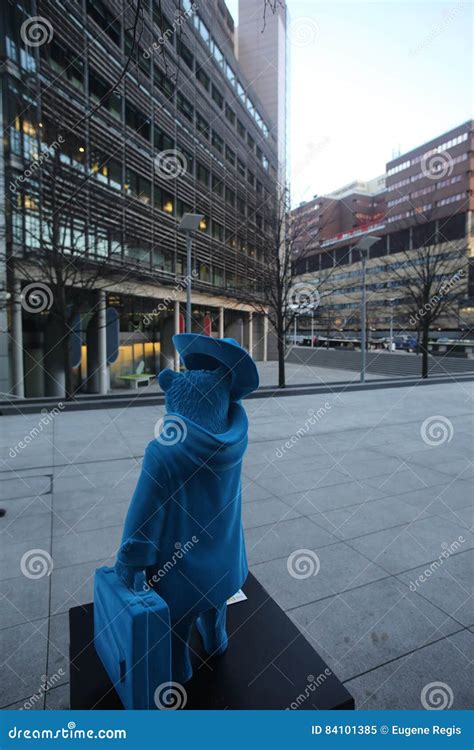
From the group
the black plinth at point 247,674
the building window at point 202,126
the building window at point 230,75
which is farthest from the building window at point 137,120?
the black plinth at point 247,674

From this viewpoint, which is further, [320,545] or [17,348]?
[17,348]

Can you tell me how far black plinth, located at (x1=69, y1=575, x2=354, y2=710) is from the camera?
7.77 ft

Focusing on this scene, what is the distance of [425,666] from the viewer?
2947 millimetres

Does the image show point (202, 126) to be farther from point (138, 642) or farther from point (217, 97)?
point (138, 642)

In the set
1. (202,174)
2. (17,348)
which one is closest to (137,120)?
(202,174)

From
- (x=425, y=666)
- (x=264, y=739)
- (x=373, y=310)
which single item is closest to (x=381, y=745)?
(x=264, y=739)

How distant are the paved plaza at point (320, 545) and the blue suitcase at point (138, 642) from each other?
0.89 meters

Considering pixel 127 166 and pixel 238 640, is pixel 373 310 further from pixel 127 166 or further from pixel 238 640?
pixel 238 640

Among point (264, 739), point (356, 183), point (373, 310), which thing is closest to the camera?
point (264, 739)

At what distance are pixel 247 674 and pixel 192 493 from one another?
128 centimetres

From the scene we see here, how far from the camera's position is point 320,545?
15.4ft

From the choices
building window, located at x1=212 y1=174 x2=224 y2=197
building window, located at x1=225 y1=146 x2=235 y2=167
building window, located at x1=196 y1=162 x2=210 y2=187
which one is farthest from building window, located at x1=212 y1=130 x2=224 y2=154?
building window, located at x1=196 y1=162 x2=210 y2=187

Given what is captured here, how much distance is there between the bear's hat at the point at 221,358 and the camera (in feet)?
7.41

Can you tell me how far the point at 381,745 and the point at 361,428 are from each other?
913 cm
